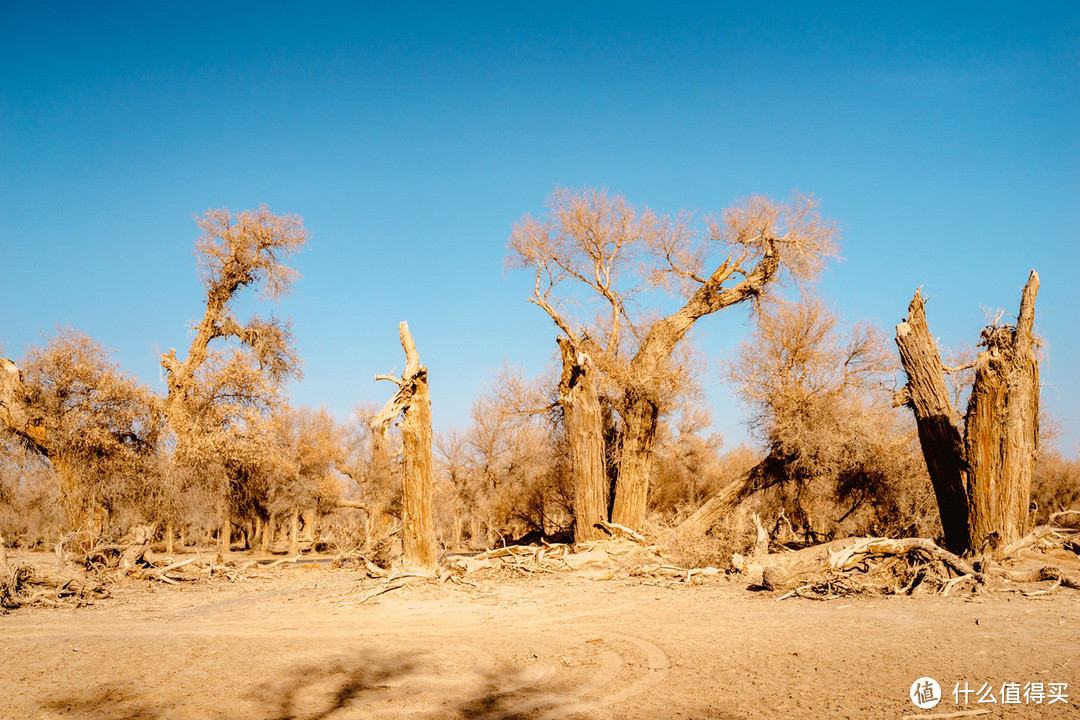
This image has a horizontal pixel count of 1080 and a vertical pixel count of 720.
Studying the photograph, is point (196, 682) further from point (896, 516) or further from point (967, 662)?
point (896, 516)

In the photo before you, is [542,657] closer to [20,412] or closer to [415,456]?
[415,456]

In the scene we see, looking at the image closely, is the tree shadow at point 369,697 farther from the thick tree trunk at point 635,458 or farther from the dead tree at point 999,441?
the thick tree trunk at point 635,458

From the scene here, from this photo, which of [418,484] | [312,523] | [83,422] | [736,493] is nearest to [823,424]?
[736,493]

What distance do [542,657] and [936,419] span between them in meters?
10.8

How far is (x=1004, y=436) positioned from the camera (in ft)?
44.4

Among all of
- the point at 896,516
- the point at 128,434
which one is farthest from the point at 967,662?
the point at 128,434

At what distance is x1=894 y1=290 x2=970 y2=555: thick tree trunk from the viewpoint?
14172mm

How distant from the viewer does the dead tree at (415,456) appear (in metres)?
14.6

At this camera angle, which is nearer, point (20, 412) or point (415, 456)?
point (415, 456)

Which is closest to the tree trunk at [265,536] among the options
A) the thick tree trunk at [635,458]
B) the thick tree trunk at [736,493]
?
the thick tree trunk at [635,458]

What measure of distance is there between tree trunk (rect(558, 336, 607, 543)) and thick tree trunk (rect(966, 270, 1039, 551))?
933 cm

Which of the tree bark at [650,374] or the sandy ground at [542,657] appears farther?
the tree bark at [650,374]

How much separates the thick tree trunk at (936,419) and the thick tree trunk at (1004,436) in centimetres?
38

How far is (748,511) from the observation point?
23.1 metres
